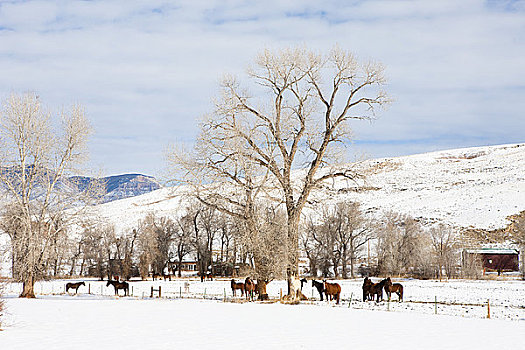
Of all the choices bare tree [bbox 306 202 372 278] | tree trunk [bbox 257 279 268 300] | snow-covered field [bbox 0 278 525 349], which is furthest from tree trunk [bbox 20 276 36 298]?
bare tree [bbox 306 202 372 278]

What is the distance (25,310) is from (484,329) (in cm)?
1816

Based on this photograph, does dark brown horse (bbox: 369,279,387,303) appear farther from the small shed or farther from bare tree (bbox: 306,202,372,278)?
the small shed

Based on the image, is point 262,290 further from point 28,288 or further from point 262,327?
point 28,288

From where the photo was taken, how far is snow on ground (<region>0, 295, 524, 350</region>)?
43.6 feet

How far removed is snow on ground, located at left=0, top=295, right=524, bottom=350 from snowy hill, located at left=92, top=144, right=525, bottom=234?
35.5 meters

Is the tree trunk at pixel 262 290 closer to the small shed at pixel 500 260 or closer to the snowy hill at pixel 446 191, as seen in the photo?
the snowy hill at pixel 446 191

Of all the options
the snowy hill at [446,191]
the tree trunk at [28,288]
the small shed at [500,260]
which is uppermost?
the snowy hill at [446,191]

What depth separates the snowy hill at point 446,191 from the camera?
9312 cm

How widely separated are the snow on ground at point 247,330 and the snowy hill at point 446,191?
3553 centimetres

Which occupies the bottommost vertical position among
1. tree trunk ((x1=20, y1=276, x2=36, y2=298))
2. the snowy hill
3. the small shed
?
the small shed

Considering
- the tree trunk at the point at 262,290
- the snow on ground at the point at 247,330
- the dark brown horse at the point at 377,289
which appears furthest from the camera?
the tree trunk at the point at 262,290

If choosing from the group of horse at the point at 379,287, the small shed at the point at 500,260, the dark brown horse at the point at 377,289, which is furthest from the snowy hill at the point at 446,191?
the dark brown horse at the point at 377,289

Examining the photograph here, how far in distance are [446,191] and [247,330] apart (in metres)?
110

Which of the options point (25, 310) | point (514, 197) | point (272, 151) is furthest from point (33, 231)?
point (514, 197)
